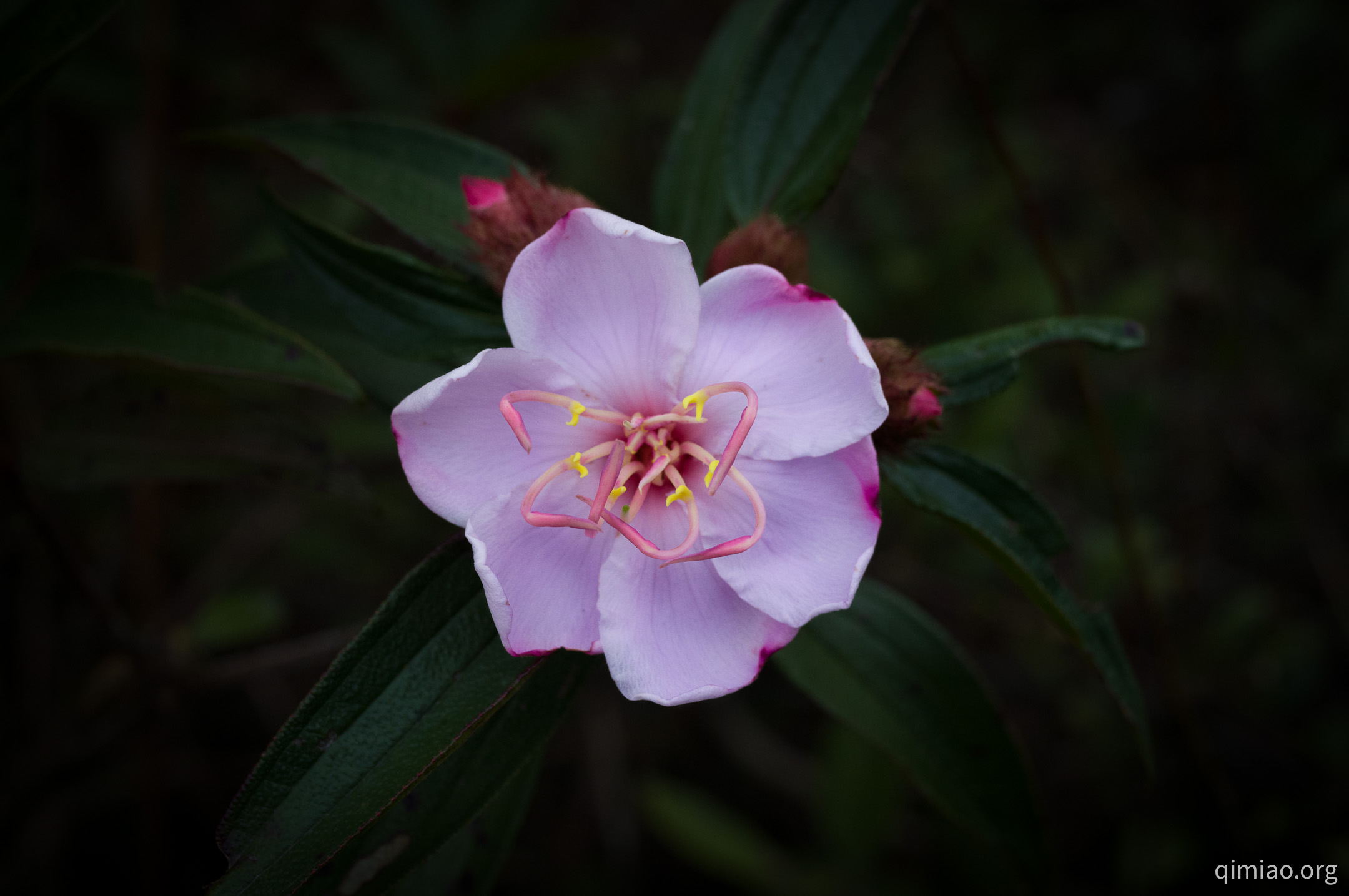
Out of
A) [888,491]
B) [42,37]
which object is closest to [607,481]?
[42,37]

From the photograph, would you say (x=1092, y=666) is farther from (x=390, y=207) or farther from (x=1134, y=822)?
(x=1134, y=822)

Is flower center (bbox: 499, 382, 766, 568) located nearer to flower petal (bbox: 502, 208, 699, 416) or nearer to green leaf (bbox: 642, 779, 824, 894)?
flower petal (bbox: 502, 208, 699, 416)

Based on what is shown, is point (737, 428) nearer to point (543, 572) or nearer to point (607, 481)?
point (607, 481)

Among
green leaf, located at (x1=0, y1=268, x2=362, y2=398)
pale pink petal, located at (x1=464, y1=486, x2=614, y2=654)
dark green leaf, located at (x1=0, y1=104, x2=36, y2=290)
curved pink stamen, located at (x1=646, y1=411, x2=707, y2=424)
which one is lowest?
pale pink petal, located at (x1=464, y1=486, x2=614, y2=654)

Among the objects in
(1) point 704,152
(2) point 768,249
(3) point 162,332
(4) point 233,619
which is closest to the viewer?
(2) point 768,249

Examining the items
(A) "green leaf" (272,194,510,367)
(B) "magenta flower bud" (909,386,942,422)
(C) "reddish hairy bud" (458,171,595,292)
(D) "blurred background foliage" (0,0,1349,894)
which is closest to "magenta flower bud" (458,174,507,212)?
(C) "reddish hairy bud" (458,171,595,292)

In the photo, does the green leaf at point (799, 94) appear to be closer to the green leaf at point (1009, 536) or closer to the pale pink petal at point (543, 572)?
the green leaf at point (1009, 536)

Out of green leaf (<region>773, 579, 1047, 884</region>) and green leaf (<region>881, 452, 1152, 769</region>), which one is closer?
green leaf (<region>881, 452, 1152, 769</region>)
